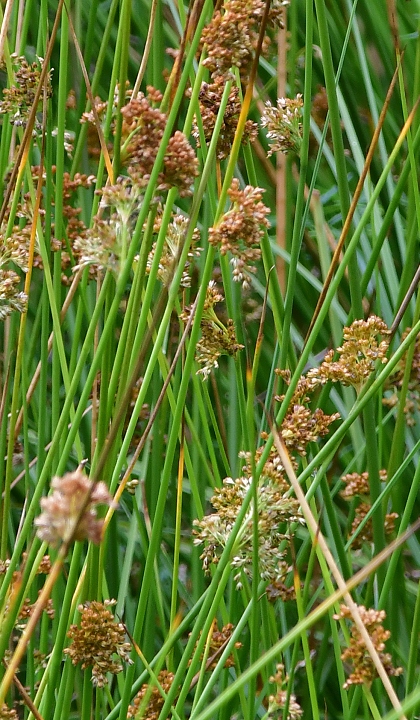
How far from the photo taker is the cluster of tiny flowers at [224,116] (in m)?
0.76

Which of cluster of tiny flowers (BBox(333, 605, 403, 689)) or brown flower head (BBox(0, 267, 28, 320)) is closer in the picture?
cluster of tiny flowers (BBox(333, 605, 403, 689))

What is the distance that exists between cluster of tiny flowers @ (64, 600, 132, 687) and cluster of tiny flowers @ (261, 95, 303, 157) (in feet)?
1.59

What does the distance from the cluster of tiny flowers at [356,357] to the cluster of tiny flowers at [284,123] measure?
0.22 metres

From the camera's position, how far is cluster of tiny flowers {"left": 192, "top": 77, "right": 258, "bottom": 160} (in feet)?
2.48

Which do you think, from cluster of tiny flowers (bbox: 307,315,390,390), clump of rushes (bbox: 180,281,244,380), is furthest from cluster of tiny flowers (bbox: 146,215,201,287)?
cluster of tiny flowers (bbox: 307,315,390,390)

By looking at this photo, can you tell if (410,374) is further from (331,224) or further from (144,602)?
(331,224)

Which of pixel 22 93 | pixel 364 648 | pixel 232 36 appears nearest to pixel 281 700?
pixel 364 648

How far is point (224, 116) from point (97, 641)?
0.49 metres

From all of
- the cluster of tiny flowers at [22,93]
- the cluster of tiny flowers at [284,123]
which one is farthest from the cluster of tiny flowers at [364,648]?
the cluster of tiny flowers at [22,93]

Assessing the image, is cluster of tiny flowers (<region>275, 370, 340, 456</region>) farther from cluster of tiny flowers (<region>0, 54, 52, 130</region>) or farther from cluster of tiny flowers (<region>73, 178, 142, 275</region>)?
cluster of tiny flowers (<region>0, 54, 52, 130</region>)

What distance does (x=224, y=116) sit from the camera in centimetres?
77

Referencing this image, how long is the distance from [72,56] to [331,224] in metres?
0.60

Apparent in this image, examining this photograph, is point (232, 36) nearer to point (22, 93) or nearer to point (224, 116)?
point (224, 116)

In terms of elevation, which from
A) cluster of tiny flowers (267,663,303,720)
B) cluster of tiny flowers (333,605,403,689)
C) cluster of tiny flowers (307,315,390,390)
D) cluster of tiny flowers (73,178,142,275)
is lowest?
cluster of tiny flowers (267,663,303,720)
